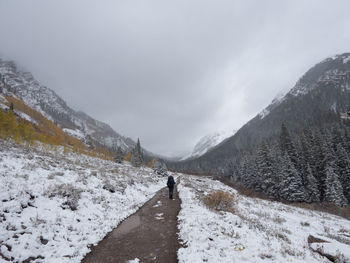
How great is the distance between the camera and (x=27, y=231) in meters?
6.12

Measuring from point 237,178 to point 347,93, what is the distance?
155m

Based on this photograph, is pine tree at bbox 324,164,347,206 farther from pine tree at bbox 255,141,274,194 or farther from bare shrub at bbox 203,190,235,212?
bare shrub at bbox 203,190,235,212

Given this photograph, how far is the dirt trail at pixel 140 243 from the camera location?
18.2ft

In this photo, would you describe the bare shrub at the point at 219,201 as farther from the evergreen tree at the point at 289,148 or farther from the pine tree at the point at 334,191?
the evergreen tree at the point at 289,148

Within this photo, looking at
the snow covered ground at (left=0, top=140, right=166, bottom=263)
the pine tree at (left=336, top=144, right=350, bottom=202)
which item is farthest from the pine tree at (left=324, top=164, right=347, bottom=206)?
the snow covered ground at (left=0, top=140, right=166, bottom=263)

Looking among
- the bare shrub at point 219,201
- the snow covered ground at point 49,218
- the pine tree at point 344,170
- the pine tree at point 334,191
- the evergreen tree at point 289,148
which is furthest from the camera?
the evergreen tree at point 289,148

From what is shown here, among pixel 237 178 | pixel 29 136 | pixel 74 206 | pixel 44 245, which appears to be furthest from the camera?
pixel 237 178

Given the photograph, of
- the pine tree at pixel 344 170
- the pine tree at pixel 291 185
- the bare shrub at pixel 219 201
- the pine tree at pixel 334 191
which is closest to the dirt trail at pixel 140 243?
the bare shrub at pixel 219 201

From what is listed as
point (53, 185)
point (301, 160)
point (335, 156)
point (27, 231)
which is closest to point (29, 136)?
point (53, 185)

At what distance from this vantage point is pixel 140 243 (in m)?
6.65

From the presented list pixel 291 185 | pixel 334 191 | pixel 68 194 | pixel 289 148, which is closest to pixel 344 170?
pixel 334 191

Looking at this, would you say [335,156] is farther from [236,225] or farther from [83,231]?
[83,231]

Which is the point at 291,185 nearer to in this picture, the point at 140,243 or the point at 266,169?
the point at 266,169

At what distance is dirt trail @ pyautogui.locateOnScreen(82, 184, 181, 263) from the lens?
Answer: 5.55 m
